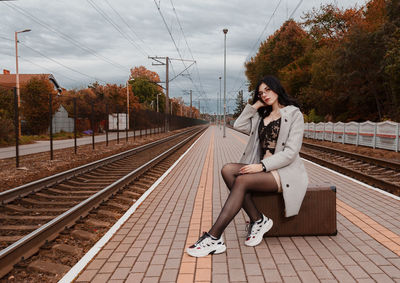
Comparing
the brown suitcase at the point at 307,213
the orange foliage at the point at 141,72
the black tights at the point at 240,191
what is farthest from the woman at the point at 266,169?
the orange foliage at the point at 141,72

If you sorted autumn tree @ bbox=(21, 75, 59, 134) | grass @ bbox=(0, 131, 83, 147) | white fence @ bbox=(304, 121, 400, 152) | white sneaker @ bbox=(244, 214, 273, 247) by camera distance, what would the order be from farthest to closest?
grass @ bbox=(0, 131, 83, 147) < autumn tree @ bbox=(21, 75, 59, 134) < white fence @ bbox=(304, 121, 400, 152) < white sneaker @ bbox=(244, 214, 273, 247)

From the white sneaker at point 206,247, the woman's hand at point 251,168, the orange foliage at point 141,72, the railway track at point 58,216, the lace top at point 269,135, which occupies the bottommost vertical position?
the railway track at point 58,216

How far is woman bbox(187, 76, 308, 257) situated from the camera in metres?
3.62

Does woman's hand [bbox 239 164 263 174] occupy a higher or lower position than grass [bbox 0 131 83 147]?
higher

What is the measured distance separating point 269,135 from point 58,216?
9.31 ft

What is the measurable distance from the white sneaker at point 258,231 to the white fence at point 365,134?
41.6 feet

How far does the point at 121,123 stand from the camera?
29719 millimetres

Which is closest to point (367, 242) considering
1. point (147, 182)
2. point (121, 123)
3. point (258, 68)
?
point (147, 182)

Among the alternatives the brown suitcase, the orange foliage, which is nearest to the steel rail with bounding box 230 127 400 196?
the brown suitcase

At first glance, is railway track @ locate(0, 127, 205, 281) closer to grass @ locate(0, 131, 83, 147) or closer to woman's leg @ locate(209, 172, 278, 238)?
woman's leg @ locate(209, 172, 278, 238)

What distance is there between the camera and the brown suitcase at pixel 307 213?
12.9ft

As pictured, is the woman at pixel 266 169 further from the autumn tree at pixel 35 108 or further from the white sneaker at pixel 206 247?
the autumn tree at pixel 35 108

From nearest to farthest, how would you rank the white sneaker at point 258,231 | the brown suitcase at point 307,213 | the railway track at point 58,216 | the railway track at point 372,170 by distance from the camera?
1. the railway track at point 58,216
2. the white sneaker at point 258,231
3. the brown suitcase at point 307,213
4. the railway track at point 372,170

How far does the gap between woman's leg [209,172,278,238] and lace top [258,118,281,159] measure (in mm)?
360
